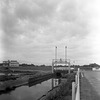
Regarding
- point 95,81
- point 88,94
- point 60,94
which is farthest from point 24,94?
point 88,94

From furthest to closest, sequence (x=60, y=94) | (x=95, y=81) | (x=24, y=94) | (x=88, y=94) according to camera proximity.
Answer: (x=24, y=94)
(x=95, y=81)
(x=60, y=94)
(x=88, y=94)

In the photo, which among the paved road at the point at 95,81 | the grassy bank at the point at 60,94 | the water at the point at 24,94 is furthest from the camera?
the water at the point at 24,94

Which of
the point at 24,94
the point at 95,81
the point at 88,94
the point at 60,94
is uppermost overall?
the point at 95,81

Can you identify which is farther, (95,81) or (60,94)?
(95,81)

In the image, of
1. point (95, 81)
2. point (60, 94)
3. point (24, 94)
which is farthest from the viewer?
point (24, 94)

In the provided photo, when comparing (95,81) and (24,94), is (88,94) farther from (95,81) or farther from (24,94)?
(24,94)

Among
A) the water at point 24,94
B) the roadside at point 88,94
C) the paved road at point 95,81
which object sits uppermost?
the paved road at point 95,81

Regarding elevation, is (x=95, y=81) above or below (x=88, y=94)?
above

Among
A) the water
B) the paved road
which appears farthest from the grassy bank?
the water

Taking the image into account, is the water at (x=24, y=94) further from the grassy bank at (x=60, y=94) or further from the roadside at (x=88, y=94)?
the roadside at (x=88, y=94)

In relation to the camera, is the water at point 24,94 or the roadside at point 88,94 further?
the water at point 24,94

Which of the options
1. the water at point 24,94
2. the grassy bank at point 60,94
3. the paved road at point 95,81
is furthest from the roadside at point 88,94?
the water at point 24,94

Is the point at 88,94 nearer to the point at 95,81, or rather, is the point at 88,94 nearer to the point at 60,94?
the point at 60,94

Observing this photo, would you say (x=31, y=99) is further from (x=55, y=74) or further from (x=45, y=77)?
(x=55, y=74)
